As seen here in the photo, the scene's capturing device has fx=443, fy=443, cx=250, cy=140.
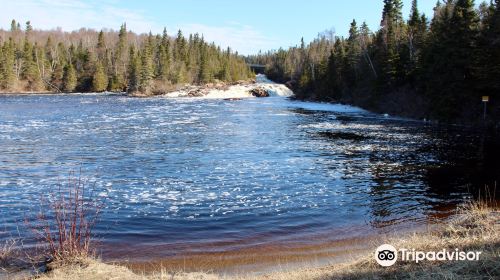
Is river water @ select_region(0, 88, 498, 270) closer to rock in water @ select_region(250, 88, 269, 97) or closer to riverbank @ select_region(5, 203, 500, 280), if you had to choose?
riverbank @ select_region(5, 203, 500, 280)

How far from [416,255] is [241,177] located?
12867mm

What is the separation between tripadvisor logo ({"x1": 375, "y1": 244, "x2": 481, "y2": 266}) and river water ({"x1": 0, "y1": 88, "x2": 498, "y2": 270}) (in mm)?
4274

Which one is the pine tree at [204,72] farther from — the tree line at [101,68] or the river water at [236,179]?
the river water at [236,179]

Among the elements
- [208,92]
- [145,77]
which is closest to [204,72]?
[208,92]

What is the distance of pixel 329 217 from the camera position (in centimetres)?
1423

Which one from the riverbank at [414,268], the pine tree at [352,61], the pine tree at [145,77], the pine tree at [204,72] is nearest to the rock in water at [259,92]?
the pine tree at [145,77]

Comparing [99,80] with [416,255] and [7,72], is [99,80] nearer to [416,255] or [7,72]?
[7,72]

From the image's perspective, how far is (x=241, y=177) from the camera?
20.0 meters

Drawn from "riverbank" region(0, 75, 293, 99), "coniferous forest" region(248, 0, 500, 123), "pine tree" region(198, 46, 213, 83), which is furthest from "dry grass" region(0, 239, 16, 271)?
"pine tree" region(198, 46, 213, 83)

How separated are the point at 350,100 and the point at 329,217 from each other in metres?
60.9

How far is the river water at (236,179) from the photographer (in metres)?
12.7

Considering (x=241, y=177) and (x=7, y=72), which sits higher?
(x=7, y=72)

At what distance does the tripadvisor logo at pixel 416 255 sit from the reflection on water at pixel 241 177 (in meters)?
4.47

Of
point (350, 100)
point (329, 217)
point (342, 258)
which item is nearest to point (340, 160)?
point (329, 217)
